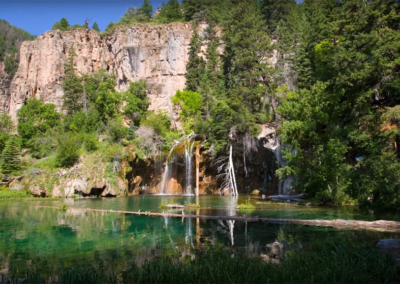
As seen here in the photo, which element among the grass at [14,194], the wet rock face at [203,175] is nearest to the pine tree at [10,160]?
the grass at [14,194]

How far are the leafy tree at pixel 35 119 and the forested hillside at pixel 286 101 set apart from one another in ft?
0.61

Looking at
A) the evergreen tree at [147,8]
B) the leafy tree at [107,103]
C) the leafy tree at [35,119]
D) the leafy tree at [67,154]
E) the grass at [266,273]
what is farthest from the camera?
the evergreen tree at [147,8]

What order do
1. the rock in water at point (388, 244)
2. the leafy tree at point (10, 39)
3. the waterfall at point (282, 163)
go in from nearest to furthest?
1. the rock in water at point (388, 244)
2. the waterfall at point (282, 163)
3. the leafy tree at point (10, 39)

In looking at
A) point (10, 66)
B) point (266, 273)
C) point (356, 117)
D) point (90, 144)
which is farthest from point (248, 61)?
point (10, 66)

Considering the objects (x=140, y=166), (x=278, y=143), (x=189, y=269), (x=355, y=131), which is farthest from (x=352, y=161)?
(x=140, y=166)

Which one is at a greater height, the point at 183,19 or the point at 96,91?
the point at 183,19

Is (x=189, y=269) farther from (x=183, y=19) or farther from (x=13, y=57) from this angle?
(x=13, y=57)

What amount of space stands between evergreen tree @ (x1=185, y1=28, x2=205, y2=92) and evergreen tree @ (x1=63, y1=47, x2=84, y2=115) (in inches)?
648

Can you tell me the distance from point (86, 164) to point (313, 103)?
22.8m

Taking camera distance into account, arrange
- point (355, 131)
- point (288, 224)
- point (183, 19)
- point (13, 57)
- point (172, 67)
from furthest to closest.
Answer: point (13, 57) → point (183, 19) → point (172, 67) → point (355, 131) → point (288, 224)

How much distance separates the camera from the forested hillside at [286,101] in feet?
63.9

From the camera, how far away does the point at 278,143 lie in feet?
102

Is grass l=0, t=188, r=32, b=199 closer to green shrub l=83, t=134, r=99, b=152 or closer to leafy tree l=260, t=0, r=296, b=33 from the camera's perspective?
green shrub l=83, t=134, r=99, b=152

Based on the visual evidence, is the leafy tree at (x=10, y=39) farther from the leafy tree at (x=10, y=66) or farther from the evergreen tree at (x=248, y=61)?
the evergreen tree at (x=248, y=61)
